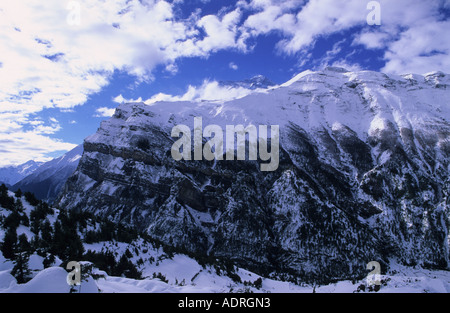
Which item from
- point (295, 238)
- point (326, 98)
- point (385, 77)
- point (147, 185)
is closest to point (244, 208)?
point (295, 238)

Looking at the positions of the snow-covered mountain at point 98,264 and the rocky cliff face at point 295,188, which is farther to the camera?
the rocky cliff face at point 295,188

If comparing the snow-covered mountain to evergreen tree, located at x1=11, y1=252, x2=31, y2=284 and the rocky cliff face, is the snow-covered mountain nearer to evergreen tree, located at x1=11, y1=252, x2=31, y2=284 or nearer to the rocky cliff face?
evergreen tree, located at x1=11, y1=252, x2=31, y2=284

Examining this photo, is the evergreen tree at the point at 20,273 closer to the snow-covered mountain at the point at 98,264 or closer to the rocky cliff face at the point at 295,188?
the snow-covered mountain at the point at 98,264

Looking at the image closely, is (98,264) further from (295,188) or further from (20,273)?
(295,188)

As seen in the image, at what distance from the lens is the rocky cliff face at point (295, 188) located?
336 feet

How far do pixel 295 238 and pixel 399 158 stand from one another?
61.4m

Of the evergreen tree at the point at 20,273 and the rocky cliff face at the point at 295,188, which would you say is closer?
the evergreen tree at the point at 20,273

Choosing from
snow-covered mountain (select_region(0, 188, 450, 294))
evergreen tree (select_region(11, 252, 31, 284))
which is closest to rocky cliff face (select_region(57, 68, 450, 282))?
snow-covered mountain (select_region(0, 188, 450, 294))

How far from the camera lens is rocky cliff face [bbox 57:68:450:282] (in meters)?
102

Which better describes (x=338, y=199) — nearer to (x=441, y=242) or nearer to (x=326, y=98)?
(x=441, y=242)

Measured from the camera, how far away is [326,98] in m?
173

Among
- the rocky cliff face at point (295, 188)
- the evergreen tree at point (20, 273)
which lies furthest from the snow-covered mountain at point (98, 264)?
the rocky cliff face at point (295, 188)

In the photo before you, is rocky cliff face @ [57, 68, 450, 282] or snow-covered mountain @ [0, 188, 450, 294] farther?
rocky cliff face @ [57, 68, 450, 282]

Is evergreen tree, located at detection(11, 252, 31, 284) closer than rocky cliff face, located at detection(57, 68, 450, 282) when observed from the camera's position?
Yes
